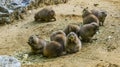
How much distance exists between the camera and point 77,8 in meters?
9.79

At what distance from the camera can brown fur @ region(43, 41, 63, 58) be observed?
6629 mm

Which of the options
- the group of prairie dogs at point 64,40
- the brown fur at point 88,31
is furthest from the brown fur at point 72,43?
the brown fur at point 88,31

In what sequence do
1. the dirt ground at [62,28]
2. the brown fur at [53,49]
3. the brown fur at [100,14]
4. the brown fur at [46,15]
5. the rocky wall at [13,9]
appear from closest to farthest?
1. the dirt ground at [62,28]
2. the brown fur at [53,49]
3. the brown fur at [100,14]
4. the brown fur at [46,15]
5. the rocky wall at [13,9]

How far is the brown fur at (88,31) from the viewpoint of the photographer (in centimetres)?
716

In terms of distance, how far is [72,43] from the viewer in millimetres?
6770

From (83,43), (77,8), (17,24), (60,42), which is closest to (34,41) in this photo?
(60,42)

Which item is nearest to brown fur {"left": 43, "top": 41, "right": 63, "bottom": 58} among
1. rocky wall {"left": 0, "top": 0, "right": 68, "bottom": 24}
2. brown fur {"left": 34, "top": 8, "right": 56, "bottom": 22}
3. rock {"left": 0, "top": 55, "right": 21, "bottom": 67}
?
rock {"left": 0, "top": 55, "right": 21, "bottom": 67}

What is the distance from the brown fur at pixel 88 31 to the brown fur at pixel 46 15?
5.72ft

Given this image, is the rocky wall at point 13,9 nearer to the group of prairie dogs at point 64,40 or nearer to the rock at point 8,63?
the group of prairie dogs at point 64,40

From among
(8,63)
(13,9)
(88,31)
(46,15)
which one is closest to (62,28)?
(46,15)

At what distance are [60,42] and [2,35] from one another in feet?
6.75

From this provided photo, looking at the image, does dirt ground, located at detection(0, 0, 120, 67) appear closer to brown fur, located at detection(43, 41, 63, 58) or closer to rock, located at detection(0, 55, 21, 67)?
brown fur, located at detection(43, 41, 63, 58)

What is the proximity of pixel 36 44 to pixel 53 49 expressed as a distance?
0.41m

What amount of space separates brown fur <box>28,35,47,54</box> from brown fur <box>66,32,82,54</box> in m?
0.49
